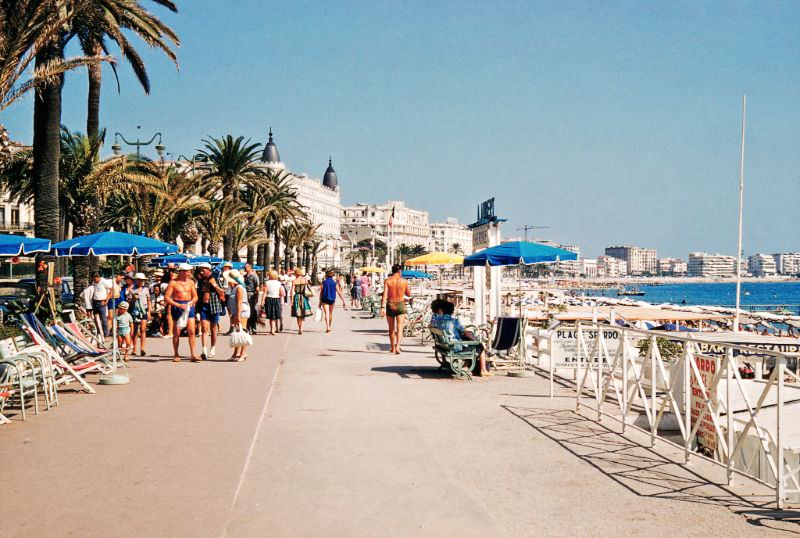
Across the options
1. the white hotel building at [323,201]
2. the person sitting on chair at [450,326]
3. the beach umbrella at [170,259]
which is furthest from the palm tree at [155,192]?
the white hotel building at [323,201]

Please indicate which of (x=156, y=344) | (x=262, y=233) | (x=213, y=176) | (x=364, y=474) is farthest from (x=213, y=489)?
(x=262, y=233)

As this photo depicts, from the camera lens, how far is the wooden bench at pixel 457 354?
1102cm

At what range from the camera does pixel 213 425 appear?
24.3 feet

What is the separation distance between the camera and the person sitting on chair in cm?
1125

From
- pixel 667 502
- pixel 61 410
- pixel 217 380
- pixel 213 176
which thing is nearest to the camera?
pixel 667 502

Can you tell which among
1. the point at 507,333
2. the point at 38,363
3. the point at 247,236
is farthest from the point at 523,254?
the point at 247,236

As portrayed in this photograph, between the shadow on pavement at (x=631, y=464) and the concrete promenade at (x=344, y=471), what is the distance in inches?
0.8

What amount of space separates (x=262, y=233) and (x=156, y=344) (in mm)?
34142

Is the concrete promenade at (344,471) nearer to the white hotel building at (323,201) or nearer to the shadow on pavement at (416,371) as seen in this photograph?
the shadow on pavement at (416,371)

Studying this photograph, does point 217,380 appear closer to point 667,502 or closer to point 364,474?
point 364,474

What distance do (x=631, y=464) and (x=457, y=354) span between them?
4987 mm

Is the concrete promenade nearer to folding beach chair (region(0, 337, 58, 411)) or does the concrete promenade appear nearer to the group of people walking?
folding beach chair (region(0, 337, 58, 411))

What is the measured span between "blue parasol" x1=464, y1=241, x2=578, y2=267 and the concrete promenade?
11.5ft

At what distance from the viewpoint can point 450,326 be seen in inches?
443
